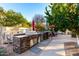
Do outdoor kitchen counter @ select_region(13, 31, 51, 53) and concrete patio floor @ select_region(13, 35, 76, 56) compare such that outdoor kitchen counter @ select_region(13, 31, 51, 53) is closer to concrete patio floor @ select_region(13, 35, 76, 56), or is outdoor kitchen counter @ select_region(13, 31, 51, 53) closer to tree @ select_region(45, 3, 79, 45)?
concrete patio floor @ select_region(13, 35, 76, 56)

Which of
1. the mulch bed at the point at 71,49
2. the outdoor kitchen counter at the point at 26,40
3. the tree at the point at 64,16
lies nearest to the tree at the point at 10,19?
the outdoor kitchen counter at the point at 26,40

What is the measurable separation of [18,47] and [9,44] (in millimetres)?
106

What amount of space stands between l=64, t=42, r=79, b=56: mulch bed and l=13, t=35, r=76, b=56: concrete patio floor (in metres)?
0.04

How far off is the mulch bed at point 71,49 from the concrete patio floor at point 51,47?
1.4 inches

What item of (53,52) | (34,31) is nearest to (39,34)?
(34,31)

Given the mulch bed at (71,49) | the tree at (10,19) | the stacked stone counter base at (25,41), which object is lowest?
the mulch bed at (71,49)

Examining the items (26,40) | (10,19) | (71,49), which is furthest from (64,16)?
(10,19)

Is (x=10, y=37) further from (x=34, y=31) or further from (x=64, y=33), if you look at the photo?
(x=64, y=33)

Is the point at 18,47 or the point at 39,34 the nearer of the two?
the point at 18,47

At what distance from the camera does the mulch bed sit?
6.76 ft

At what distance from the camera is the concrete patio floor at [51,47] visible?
6.79ft

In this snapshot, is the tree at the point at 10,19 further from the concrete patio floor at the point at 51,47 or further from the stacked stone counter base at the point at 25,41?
the concrete patio floor at the point at 51,47

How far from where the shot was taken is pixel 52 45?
2.14 meters

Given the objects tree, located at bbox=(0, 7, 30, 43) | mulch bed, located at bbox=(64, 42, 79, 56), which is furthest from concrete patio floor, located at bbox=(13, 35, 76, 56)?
tree, located at bbox=(0, 7, 30, 43)
